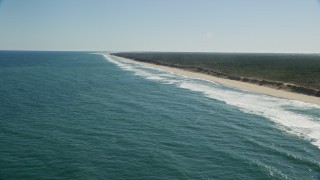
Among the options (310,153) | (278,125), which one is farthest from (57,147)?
(278,125)

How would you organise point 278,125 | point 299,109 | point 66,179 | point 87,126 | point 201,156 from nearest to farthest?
point 66,179
point 201,156
point 87,126
point 278,125
point 299,109

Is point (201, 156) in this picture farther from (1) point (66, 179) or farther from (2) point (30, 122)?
(2) point (30, 122)

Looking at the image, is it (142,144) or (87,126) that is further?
(87,126)

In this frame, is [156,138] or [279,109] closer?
[156,138]

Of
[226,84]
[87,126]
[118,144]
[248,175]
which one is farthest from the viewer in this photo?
[226,84]

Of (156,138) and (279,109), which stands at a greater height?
(279,109)

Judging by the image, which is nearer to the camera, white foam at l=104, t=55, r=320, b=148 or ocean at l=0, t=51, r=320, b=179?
ocean at l=0, t=51, r=320, b=179

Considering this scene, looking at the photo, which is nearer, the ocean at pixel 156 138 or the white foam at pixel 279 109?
the ocean at pixel 156 138
